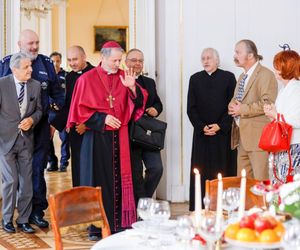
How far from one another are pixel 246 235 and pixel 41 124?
404 centimetres

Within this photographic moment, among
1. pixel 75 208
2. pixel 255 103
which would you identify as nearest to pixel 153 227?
pixel 75 208

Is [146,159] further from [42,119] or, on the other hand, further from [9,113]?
[9,113]

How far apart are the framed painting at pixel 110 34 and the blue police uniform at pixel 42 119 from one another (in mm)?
11581

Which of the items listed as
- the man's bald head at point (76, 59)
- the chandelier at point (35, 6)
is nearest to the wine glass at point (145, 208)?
the man's bald head at point (76, 59)

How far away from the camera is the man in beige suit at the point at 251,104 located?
217 inches

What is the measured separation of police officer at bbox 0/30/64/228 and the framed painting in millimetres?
11582

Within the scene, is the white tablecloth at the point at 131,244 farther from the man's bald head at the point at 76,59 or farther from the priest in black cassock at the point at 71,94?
the man's bald head at the point at 76,59

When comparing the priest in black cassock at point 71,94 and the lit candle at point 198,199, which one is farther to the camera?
the priest in black cassock at point 71,94

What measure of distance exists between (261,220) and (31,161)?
385cm

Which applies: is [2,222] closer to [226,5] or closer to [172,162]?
[172,162]

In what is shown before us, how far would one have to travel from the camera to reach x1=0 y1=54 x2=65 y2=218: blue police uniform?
5953mm

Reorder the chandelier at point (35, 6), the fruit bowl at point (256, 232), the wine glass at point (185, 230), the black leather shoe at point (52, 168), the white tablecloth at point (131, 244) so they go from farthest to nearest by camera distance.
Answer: the chandelier at point (35, 6)
the black leather shoe at point (52, 168)
the white tablecloth at point (131, 244)
the wine glass at point (185, 230)
the fruit bowl at point (256, 232)

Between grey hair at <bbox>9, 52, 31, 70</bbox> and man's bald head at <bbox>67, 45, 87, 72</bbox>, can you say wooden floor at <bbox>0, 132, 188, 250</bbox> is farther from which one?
man's bald head at <bbox>67, 45, 87, 72</bbox>

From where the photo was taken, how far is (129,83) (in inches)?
202
